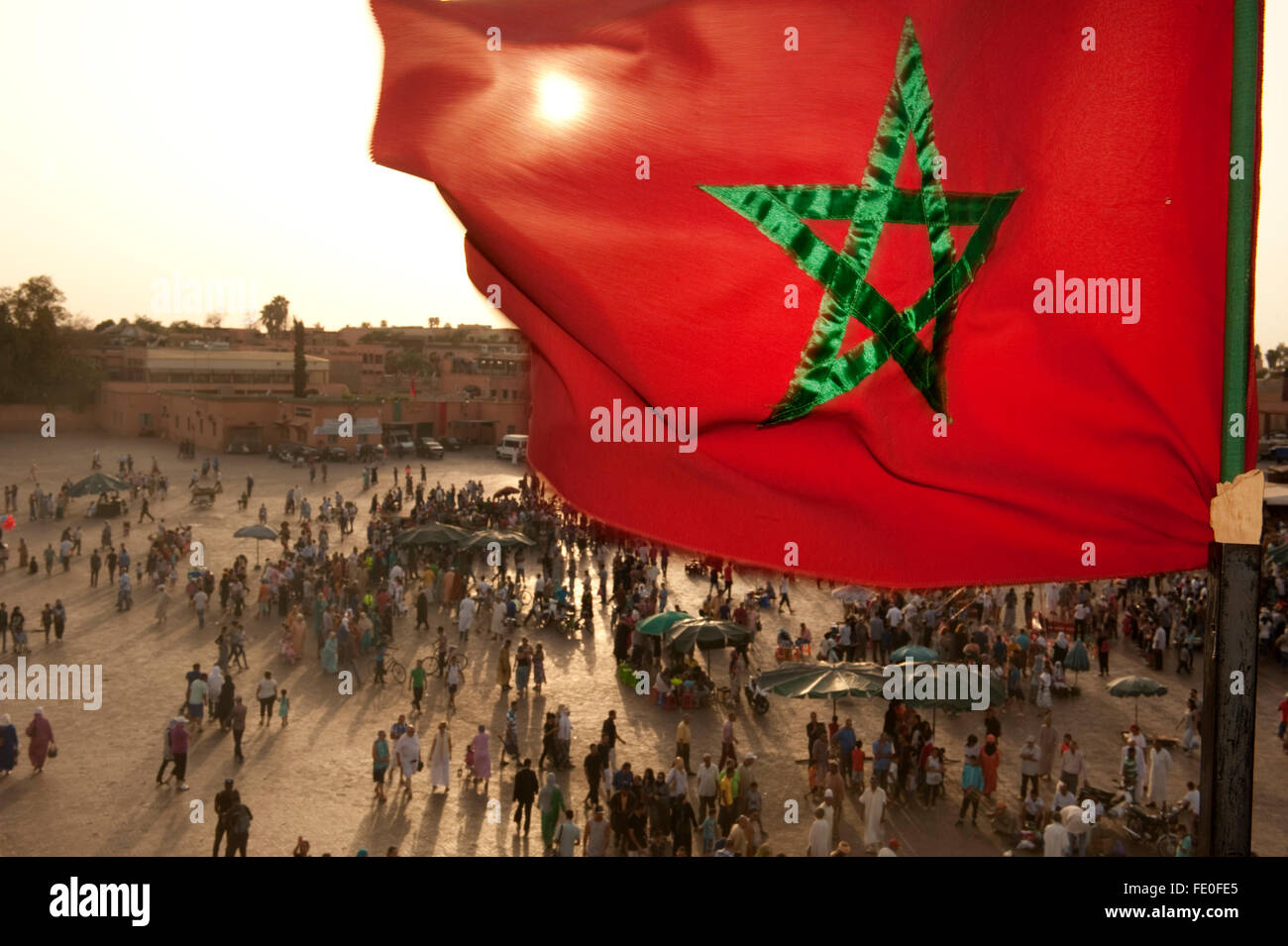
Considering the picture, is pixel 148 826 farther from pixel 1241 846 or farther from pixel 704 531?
pixel 1241 846

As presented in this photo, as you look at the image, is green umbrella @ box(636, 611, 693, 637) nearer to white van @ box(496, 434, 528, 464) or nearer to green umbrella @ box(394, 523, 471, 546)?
green umbrella @ box(394, 523, 471, 546)

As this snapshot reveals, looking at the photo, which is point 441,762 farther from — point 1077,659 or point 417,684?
point 1077,659

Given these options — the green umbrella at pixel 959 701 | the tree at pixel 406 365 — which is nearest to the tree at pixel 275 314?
the tree at pixel 406 365

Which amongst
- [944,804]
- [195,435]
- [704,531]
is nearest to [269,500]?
[195,435]

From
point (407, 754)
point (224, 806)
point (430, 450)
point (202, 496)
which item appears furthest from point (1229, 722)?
point (430, 450)

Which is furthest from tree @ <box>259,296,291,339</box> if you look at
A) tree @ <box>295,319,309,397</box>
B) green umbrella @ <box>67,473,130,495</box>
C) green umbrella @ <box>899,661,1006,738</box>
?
green umbrella @ <box>899,661,1006,738</box>
